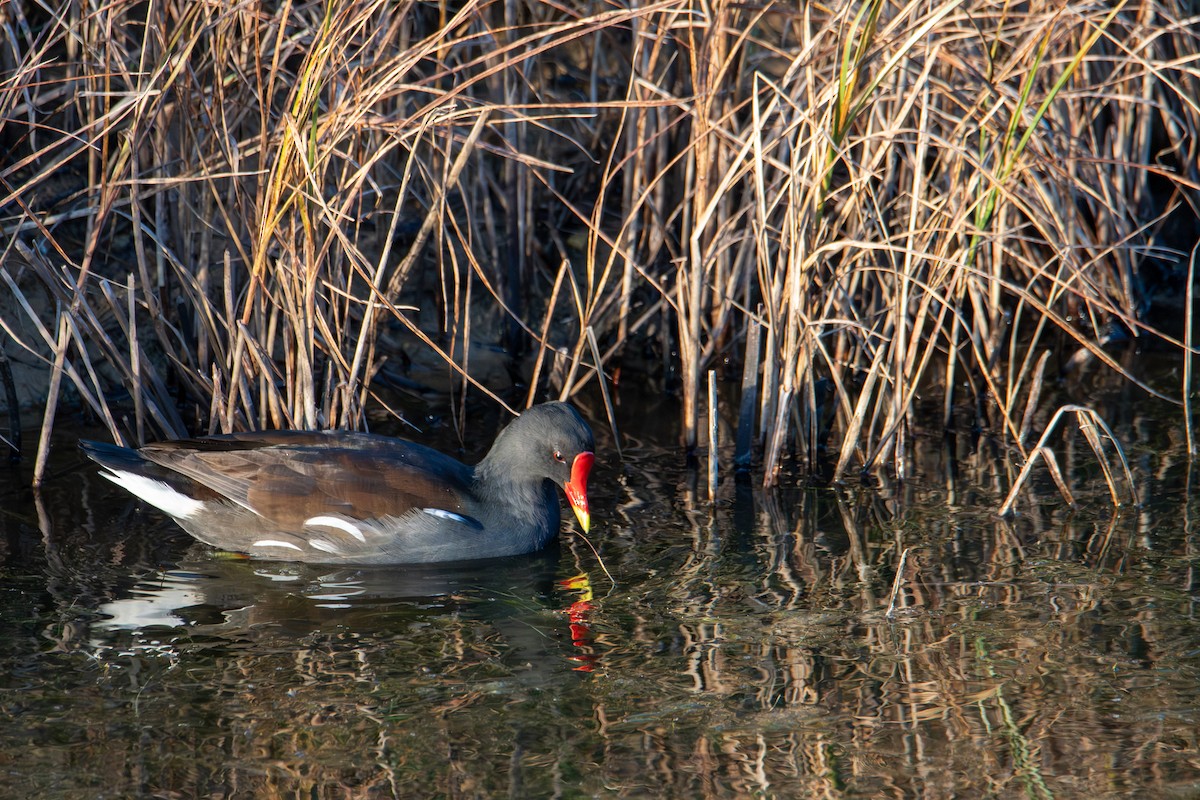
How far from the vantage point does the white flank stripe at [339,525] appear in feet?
15.6

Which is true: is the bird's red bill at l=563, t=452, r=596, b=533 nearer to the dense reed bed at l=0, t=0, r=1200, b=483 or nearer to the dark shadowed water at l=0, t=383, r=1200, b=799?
the dark shadowed water at l=0, t=383, r=1200, b=799

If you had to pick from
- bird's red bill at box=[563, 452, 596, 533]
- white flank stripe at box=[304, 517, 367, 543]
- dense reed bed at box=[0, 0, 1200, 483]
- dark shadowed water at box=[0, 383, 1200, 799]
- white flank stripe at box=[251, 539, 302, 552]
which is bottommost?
dark shadowed water at box=[0, 383, 1200, 799]

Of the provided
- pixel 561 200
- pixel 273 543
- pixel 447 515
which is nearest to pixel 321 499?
pixel 273 543

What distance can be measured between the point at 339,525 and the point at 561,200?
6.04ft

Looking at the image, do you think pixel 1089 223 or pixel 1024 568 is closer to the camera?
pixel 1024 568

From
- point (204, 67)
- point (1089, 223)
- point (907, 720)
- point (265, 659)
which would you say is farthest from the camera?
point (1089, 223)

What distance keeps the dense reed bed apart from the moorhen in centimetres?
36

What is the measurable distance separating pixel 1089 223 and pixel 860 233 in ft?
9.84

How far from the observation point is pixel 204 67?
5.02 meters

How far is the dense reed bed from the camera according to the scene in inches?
190

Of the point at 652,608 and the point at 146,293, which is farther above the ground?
the point at 146,293

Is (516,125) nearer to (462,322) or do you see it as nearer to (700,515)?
(462,322)

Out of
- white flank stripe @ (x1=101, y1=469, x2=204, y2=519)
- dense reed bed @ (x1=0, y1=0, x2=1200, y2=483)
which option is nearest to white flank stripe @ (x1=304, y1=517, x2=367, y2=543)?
white flank stripe @ (x1=101, y1=469, x2=204, y2=519)

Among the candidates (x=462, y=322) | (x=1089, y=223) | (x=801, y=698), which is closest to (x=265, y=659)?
(x=801, y=698)
